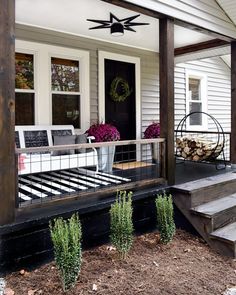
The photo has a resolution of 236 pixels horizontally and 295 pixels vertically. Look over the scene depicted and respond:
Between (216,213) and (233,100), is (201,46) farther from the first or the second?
(216,213)

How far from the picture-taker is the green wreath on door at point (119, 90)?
242 inches

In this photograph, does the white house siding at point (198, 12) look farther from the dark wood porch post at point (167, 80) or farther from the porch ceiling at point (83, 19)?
the porch ceiling at point (83, 19)

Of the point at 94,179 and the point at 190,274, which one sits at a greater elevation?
the point at 94,179

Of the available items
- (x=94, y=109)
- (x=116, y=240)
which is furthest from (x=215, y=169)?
(x=116, y=240)

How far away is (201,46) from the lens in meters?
6.12

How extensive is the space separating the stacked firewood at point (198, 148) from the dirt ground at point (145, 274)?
7.47 feet

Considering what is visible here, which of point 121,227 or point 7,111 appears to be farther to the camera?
point 121,227

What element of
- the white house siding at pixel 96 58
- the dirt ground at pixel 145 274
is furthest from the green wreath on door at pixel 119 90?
the dirt ground at pixel 145 274

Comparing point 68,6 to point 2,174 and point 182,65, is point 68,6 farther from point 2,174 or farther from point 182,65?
point 182,65

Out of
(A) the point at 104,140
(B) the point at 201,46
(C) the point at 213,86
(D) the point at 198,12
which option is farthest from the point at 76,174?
(C) the point at 213,86

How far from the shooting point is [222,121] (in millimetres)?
9281

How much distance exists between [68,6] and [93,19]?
2.04 ft

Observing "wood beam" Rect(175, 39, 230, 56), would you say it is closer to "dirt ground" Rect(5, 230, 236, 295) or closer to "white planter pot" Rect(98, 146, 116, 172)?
"white planter pot" Rect(98, 146, 116, 172)

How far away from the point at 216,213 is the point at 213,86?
19.3 feet
